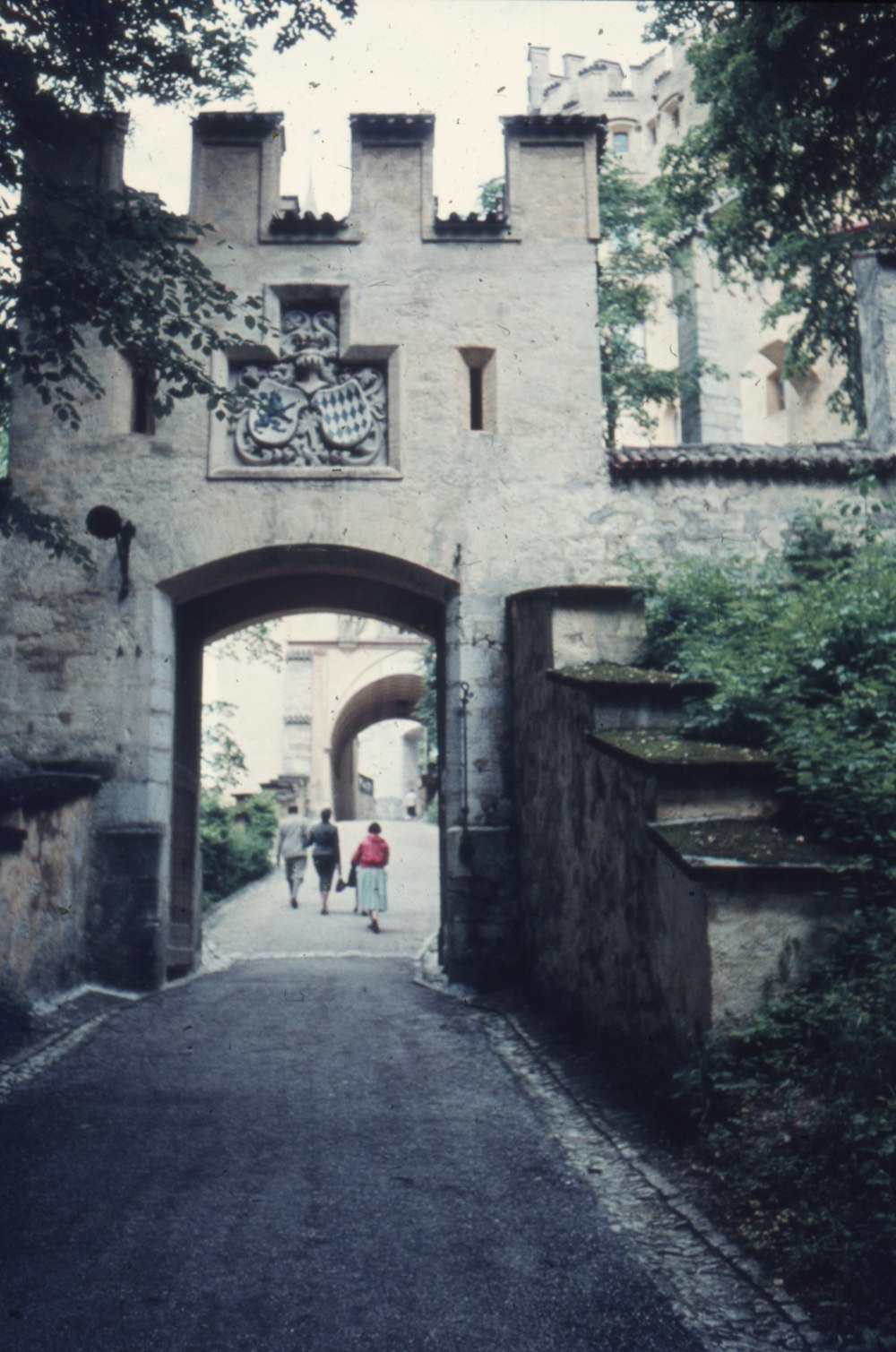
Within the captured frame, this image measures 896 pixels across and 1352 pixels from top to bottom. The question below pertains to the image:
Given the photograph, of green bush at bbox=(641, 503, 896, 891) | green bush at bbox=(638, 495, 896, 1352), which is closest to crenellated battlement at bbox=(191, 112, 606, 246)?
green bush at bbox=(641, 503, 896, 891)

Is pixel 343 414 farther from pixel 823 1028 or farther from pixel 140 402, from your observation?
pixel 823 1028

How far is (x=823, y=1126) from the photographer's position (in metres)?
4.14

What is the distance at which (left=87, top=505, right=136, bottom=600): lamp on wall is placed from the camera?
9.70 m

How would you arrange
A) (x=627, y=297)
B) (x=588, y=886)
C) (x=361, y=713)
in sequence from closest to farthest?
(x=588, y=886)
(x=627, y=297)
(x=361, y=713)

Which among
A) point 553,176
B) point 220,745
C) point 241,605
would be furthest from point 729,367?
point 241,605

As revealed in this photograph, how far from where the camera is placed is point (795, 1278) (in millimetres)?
3719

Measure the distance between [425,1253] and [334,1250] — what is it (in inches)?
12.5

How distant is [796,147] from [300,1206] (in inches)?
488

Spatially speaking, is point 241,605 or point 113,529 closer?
point 113,529

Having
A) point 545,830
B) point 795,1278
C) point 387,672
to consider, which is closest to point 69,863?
point 545,830

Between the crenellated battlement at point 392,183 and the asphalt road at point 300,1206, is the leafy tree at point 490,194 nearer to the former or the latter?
the crenellated battlement at point 392,183

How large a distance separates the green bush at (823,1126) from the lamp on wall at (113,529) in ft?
21.2

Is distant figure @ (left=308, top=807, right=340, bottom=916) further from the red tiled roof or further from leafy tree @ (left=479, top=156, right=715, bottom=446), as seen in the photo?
the red tiled roof

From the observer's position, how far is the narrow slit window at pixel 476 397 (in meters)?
10.6
